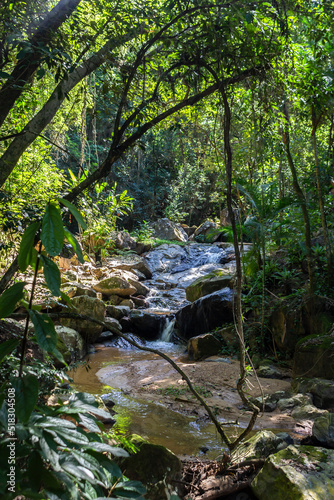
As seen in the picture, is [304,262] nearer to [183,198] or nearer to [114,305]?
[114,305]

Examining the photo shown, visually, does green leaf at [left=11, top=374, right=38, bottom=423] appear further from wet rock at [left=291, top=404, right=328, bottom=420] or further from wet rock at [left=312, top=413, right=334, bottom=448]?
wet rock at [left=291, top=404, right=328, bottom=420]

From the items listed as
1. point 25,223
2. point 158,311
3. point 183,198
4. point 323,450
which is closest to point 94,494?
point 323,450

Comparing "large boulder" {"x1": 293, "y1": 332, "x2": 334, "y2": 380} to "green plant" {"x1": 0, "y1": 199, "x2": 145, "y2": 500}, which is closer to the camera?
"green plant" {"x1": 0, "y1": 199, "x2": 145, "y2": 500}

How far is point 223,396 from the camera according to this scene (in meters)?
4.79

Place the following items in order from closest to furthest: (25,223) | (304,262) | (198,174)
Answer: (25,223) → (304,262) → (198,174)

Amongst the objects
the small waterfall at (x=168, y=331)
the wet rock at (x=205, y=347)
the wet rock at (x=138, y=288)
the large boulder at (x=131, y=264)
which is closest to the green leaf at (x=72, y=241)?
the wet rock at (x=205, y=347)

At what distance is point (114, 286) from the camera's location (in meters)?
9.88

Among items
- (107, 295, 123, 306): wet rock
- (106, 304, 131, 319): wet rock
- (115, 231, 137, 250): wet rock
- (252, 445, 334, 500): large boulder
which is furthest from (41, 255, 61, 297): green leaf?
(115, 231, 137, 250): wet rock

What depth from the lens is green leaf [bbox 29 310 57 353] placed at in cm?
90

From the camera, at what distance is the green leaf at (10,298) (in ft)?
3.02

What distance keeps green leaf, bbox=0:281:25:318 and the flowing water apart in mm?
1353

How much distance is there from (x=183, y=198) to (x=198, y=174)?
8.04 feet

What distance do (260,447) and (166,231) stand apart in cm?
1678

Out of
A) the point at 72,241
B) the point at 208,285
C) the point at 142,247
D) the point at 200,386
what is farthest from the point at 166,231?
the point at 72,241
